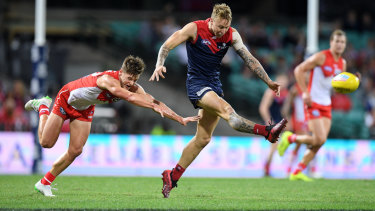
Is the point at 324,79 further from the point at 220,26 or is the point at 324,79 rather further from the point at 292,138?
the point at 220,26

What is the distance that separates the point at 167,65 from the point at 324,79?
32.5 ft

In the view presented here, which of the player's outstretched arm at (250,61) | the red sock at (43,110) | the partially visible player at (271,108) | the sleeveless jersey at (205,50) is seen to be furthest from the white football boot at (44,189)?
the partially visible player at (271,108)

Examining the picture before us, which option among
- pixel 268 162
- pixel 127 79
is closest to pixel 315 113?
pixel 268 162

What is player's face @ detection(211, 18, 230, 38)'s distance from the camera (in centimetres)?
859

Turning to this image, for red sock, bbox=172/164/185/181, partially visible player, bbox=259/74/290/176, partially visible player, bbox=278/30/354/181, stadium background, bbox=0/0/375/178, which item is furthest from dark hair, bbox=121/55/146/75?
stadium background, bbox=0/0/375/178

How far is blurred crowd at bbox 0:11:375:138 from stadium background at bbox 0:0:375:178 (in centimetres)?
4

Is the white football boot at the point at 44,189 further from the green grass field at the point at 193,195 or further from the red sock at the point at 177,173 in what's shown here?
the red sock at the point at 177,173

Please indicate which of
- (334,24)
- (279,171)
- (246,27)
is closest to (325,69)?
(279,171)

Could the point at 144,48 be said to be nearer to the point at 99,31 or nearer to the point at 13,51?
the point at 99,31

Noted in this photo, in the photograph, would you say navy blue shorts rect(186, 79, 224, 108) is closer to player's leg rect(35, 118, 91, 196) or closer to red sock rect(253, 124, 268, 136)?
red sock rect(253, 124, 268, 136)

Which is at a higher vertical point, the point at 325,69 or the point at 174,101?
A: the point at 325,69

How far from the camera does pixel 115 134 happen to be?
55.0ft

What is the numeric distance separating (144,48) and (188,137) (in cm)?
596

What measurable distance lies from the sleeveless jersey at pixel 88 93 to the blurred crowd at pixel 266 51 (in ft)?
35.0
